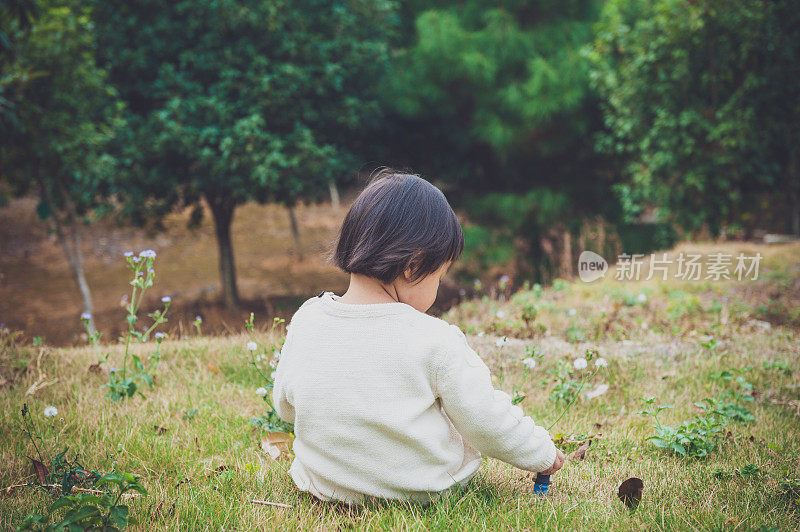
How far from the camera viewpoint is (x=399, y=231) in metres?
1.64

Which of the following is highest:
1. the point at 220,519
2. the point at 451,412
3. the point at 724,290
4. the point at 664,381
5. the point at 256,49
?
the point at 256,49

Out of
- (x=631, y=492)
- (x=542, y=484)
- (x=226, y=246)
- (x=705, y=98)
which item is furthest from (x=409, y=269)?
(x=226, y=246)

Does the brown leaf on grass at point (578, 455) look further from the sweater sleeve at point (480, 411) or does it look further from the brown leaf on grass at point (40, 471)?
the brown leaf on grass at point (40, 471)

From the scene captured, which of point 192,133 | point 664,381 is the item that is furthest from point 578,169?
point 664,381

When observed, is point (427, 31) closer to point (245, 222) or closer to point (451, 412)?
point (451, 412)

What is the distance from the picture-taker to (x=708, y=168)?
7.56 m

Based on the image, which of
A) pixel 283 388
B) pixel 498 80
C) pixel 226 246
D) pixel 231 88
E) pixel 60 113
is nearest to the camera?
pixel 283 388

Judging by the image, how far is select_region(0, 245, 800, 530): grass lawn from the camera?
5.85 feet

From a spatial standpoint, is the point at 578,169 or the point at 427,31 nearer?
the point at 427,31

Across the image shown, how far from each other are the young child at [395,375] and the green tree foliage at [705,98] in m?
6.77

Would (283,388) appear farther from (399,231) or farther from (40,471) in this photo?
(40,471)

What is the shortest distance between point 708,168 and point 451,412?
7.21 m

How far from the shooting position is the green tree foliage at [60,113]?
21.1ft

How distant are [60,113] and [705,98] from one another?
25.4 ft
